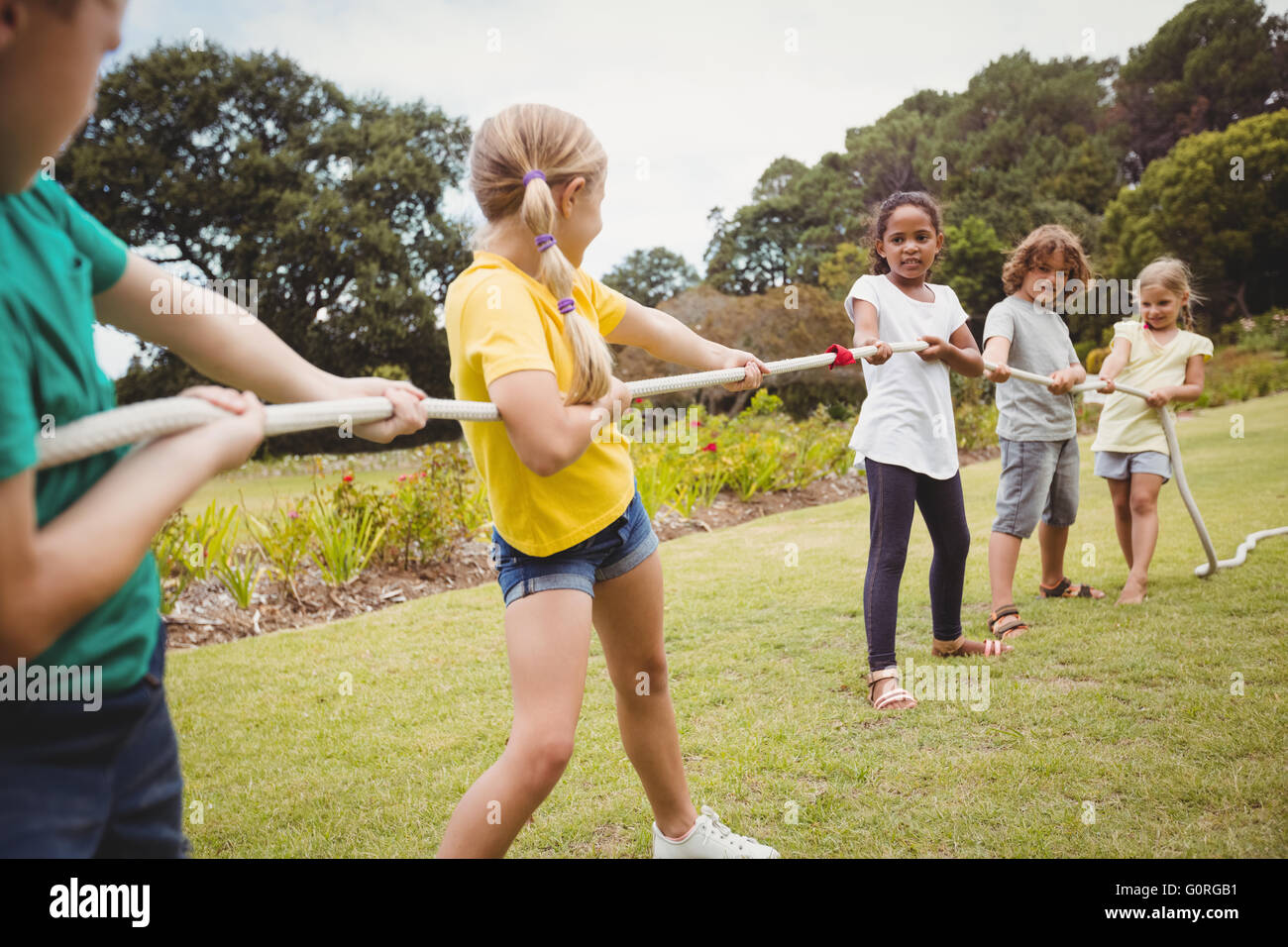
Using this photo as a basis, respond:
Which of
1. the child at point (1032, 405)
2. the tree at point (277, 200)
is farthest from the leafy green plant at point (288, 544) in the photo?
the tree at point (277, 200)

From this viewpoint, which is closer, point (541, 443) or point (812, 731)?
point (541, 443)

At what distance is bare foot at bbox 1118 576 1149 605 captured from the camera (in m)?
4.48

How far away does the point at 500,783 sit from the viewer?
171 centimetres

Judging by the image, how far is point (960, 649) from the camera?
12.7ft

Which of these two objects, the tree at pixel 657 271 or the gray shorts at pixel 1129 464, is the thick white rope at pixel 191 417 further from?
the tree at pixel 657 271

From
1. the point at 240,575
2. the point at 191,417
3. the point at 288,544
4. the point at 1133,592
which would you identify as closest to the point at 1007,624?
the point at 1133,592

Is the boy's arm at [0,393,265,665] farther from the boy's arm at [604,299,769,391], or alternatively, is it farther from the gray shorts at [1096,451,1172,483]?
the gray shorts at [1096,451,1172,483]

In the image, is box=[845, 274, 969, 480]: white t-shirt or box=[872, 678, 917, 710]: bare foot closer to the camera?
box=[872, 678, 917, 710]: bare foot

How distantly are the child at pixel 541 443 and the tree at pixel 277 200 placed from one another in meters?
22.1

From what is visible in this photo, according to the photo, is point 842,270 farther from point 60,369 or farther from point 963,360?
point 60,369

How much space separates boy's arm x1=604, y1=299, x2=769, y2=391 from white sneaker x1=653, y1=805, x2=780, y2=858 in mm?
1166

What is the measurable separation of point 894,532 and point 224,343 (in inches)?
106

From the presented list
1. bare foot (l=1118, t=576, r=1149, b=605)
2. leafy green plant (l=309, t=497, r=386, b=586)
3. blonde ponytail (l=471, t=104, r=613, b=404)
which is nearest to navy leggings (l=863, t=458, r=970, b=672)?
bare foot (l=1118, t=576, r=1149, b=605)

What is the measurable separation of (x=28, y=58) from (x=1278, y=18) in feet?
148
